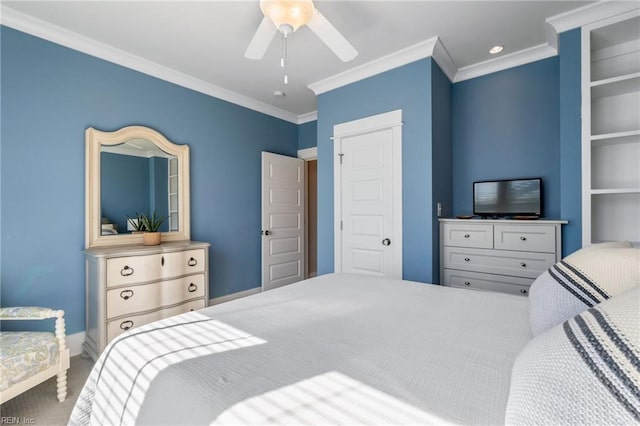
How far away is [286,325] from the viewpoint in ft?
3.66

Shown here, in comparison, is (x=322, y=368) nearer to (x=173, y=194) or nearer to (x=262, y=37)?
(x=262, y=37)

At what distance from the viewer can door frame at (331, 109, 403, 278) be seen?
112 inches

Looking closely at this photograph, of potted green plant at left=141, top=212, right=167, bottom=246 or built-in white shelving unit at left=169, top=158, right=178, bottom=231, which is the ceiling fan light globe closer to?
built-in white shelving unit at left=169, top=158, right=178, bottom=231

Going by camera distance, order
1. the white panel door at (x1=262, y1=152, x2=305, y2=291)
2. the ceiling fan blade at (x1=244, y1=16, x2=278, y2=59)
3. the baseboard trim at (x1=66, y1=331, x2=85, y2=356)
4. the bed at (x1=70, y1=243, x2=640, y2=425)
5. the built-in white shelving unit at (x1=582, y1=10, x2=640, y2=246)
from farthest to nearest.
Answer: the white panel door at (x1=262, y1=152, x2=305, y2=291) < the baseboard trim at (x1=66, y1=331, x2=85, y2=356) < the built-in white shelving unit at (x1=582, y1=10, x2=640, y2=246) < the ceiling fan blade at (x1=244, y1=16, x2=278, y2=59) < the bed at (x1=70, y1=243, x2=640, y2=425)

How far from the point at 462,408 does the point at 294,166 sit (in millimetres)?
4031

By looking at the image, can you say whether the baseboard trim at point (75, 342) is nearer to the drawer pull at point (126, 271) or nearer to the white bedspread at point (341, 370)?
the drawer pull at point (126, 271)

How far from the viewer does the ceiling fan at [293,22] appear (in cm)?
160

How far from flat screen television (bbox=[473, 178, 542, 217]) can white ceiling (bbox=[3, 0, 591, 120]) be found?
125 centimetres

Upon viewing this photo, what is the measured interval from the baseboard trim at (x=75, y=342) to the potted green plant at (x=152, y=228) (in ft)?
2.91

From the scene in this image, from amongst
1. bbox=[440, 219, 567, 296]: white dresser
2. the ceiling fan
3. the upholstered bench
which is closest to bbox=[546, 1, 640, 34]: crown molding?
bbox=[440, 219, 567, 296]: white dresser

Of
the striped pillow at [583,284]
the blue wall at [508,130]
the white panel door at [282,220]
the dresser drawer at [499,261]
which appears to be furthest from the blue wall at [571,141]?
the white panel door at [282,220]

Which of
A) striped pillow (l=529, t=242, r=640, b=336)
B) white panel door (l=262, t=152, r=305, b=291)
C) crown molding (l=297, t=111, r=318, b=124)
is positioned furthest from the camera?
crown molding (l=297, t=111, r=318, b=124)

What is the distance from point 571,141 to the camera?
2234 mm

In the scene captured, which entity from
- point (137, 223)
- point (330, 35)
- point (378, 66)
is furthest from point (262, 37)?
point (137, 223)
